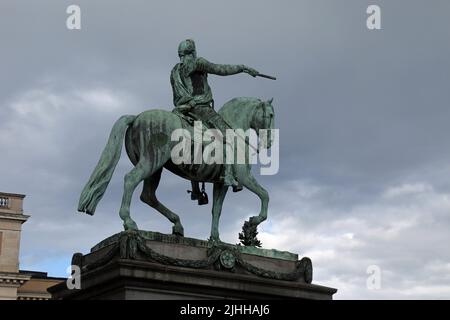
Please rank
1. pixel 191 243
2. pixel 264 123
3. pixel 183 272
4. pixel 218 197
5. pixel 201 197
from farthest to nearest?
pixel 264 123 < pixel 201 197 < pixel 218 197 < pixel 191 243 < pixel 183 272

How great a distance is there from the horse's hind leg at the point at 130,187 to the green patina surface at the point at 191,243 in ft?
1.18

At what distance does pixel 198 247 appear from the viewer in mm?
19406

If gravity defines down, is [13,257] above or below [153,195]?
above

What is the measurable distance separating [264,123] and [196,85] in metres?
1.86

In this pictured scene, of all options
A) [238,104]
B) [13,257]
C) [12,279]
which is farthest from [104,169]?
[13,257]

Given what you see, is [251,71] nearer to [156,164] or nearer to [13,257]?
[156,164]

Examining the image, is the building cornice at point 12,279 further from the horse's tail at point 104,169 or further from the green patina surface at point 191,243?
the horse's tail at point 104,169

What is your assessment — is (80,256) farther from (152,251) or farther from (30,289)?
(30,289)

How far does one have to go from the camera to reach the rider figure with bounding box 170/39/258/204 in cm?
2069

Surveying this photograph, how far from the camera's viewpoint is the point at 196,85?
2139cm

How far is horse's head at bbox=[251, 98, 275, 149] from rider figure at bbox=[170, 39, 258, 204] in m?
0.84

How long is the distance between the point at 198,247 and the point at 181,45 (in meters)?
4.99

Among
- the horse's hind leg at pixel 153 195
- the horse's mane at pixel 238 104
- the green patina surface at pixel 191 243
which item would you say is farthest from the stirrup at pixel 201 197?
the horse's mane at pixel 238 104
